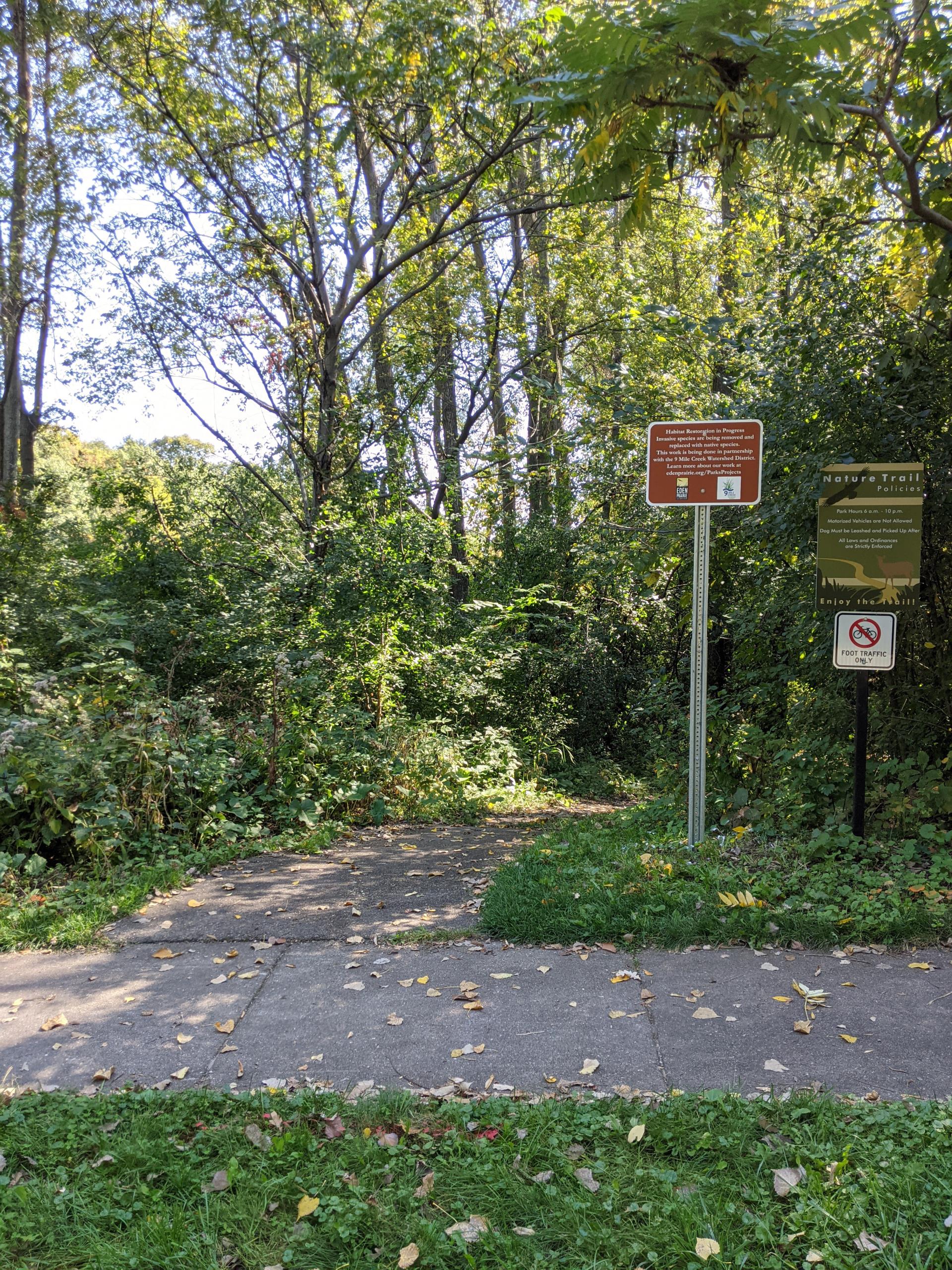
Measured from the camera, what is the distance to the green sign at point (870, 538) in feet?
17.2

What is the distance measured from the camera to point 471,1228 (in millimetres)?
2586

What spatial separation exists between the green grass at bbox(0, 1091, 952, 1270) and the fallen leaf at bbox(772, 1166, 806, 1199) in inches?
0.8

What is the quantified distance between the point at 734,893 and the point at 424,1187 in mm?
2800

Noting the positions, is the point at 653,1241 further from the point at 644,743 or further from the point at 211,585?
the point at 644,743

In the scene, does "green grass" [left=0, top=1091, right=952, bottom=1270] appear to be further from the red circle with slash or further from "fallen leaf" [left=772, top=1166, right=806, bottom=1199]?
the red circle with slash

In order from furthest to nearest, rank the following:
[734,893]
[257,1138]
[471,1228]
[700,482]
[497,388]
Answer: [497,388], [700,482], [734,893], [257,1138], [471,1228]

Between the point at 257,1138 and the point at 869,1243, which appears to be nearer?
the point at 869,1243

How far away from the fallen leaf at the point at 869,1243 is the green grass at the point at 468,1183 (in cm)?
3

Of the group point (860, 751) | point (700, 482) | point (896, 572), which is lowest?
point (860, 751)

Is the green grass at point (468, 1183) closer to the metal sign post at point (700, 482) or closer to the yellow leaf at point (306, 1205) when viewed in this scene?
the yellow leaf at point (306, 1205)

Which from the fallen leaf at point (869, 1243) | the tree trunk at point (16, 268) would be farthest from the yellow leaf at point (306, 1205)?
the tree trunk at point (16, 268)

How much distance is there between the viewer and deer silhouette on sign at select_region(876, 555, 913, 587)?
5.25 m

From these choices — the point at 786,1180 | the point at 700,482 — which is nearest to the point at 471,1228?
the point at 786,1180

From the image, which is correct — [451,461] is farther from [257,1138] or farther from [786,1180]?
[786,1180]
